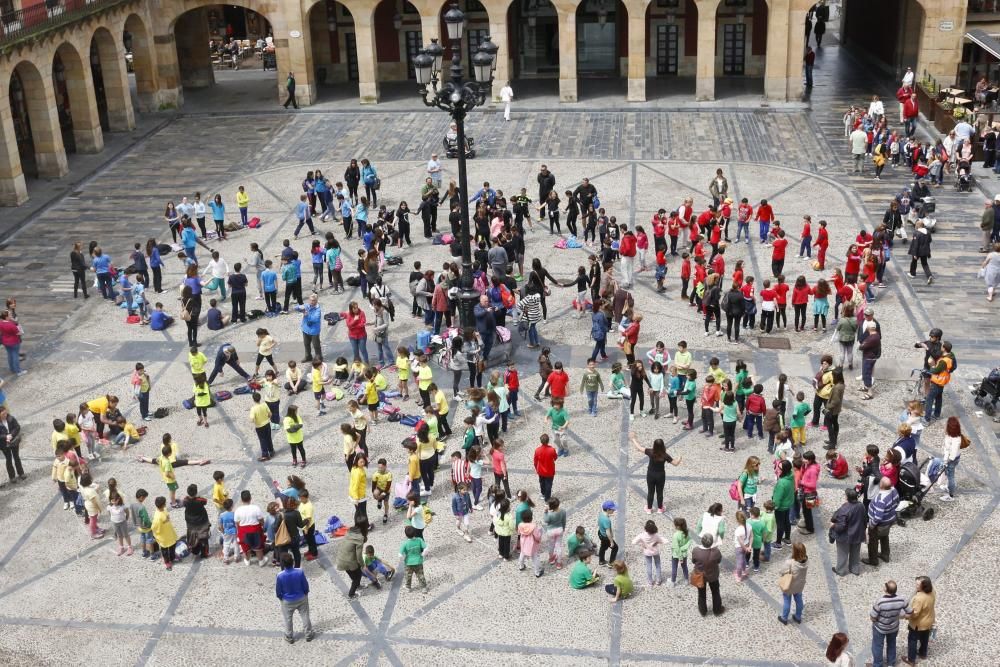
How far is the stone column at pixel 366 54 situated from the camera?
42.5 meters

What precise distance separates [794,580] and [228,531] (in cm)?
822

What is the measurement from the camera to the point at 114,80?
41125 millimetres

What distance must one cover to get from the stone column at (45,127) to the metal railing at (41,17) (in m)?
1.51

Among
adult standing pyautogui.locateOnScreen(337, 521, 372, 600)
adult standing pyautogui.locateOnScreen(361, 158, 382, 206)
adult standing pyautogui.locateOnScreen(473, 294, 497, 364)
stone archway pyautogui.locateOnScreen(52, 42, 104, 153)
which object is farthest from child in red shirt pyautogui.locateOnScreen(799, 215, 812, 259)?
stone archway pyautogui.locateOnScreen(52, 42, 104, 153)

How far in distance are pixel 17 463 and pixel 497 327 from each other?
943 centimetres

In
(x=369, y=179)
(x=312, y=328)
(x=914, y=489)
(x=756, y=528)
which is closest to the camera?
(x=756, y=528)

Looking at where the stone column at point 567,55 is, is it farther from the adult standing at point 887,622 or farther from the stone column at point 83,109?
the adult standing at point 887,622

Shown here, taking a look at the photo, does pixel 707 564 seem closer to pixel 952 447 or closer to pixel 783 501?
pixel 783 501

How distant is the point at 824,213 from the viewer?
3175cm

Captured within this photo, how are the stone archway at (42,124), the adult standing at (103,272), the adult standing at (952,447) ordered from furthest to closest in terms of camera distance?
the stone archway at (42,124)
the adult standing at (103,272)
the adult standing at (952,447)

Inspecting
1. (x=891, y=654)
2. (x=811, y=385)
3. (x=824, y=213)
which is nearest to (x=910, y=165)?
(x=824, y=213)

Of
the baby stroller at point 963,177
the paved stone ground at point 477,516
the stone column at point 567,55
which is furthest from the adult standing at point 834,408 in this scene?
the stone column at point 567,55

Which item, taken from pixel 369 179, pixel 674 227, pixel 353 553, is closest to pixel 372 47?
pixel 369 179

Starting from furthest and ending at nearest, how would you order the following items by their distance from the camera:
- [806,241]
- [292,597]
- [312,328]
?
1. [806,241]
2. [312,328]
3. [292,597]
